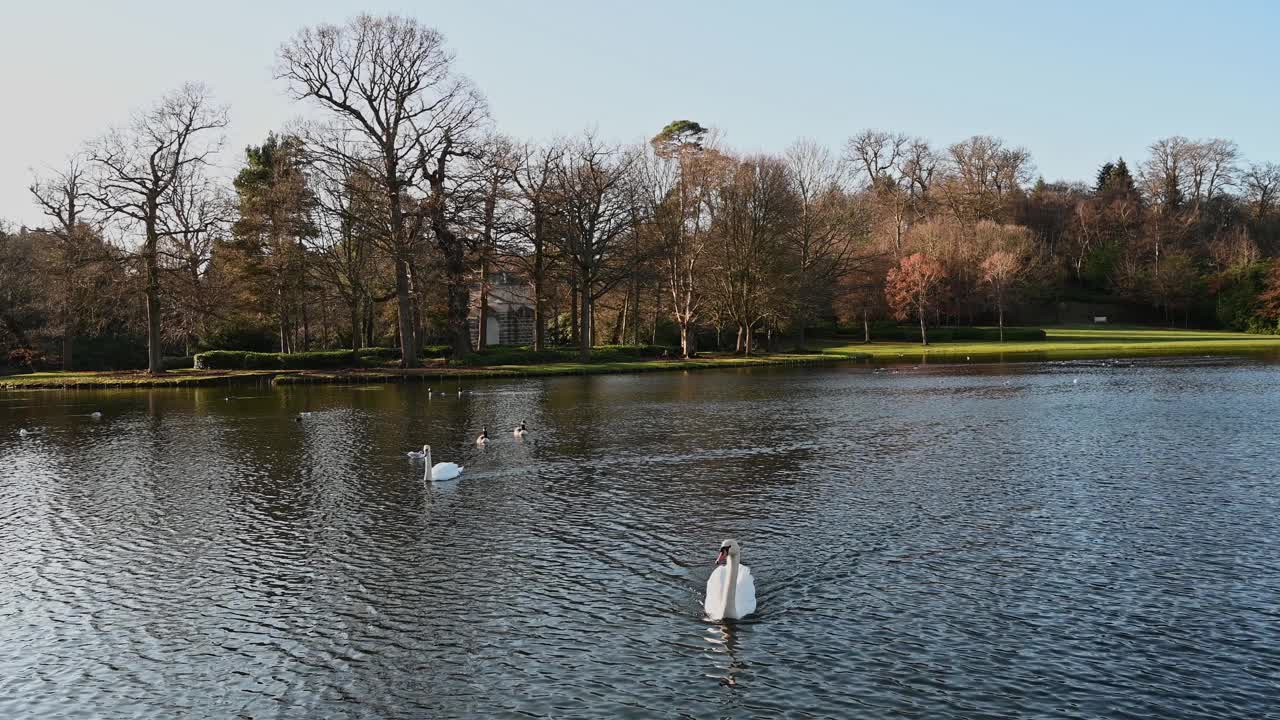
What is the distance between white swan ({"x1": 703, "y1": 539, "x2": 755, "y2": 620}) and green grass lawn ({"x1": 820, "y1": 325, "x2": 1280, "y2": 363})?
5888cm

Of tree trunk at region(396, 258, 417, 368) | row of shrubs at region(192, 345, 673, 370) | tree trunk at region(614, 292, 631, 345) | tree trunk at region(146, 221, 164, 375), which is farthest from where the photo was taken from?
tree trunk at region(614, 292, 631, 345)

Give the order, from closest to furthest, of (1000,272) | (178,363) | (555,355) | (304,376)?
(304,376), (178,363), (555,355), (1000,272)

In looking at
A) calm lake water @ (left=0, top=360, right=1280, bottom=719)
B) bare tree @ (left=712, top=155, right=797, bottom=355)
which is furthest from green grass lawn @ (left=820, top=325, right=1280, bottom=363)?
calm lake water @ (left=0, top=360, right=1280, bottom=719)

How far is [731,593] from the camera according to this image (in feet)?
38.9

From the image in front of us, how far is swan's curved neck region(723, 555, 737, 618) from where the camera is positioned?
38.8ft

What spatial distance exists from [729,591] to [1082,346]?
7673cm

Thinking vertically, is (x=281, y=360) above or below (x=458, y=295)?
below

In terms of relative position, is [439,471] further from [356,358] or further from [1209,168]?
[1209,168]

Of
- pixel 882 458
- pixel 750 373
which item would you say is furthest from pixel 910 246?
pixel 882 458

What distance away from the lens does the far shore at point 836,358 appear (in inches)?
2045

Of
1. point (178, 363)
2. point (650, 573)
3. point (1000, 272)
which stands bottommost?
point (650, 573)

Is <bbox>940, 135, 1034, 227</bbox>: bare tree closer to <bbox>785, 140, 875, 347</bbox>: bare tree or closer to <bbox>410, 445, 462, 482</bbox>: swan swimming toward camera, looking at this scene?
<bbox>785, 140, 875, 347</bbox>: bare tree

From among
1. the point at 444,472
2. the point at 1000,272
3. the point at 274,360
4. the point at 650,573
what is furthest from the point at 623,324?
the point at 650,573

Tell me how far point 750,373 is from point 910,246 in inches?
1637
